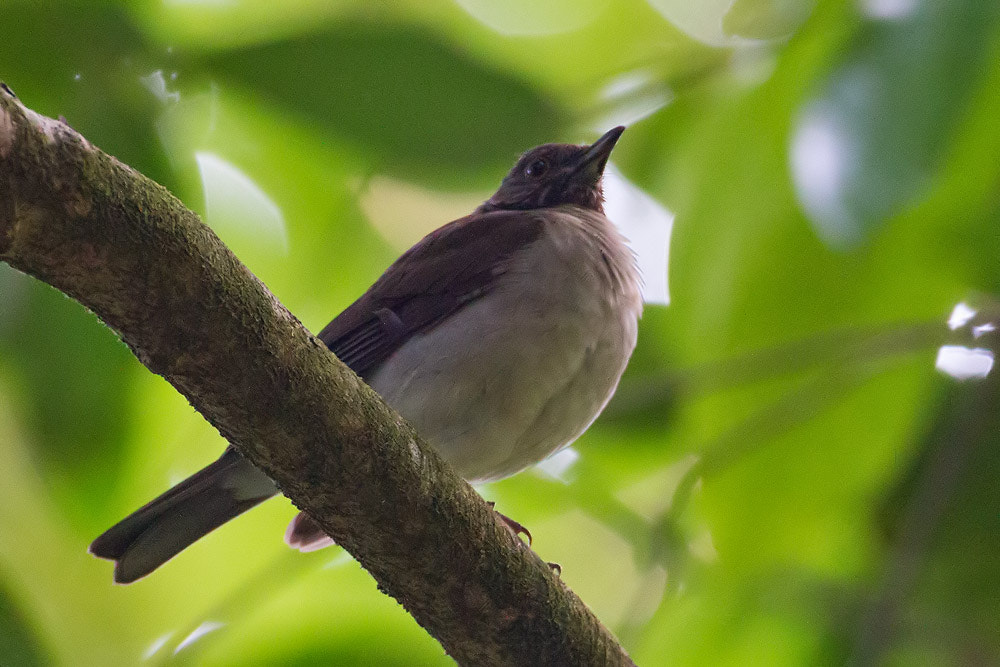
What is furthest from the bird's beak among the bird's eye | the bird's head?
the bird's eye

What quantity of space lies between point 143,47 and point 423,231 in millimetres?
1695

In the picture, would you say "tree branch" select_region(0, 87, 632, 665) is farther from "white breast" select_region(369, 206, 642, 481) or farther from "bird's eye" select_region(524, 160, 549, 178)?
"bird's eye" select_region(524, 160, 549, 178)

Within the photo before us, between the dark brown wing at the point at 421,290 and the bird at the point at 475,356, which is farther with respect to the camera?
the dark brown wing at the point at 421,290

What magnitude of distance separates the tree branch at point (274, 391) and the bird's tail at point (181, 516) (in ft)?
3.64

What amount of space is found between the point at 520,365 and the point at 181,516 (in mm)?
1266

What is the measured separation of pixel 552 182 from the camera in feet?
17.1

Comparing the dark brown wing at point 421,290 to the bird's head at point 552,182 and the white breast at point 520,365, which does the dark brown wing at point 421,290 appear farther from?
the bird's head at point 552,182

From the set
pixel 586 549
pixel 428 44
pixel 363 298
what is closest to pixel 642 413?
pixel 586 549

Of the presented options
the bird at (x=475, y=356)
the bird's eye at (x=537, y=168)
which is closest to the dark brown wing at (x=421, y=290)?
the bird at (x=475, y=356)

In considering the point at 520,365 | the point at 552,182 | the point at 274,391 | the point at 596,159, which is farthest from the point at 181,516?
the point at 552,182

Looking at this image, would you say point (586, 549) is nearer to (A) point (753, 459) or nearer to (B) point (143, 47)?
(A) point (753, 459)

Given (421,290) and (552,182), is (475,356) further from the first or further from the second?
(552,182)

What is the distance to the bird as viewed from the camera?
3598 millimetres

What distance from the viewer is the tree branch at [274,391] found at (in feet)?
6.04
